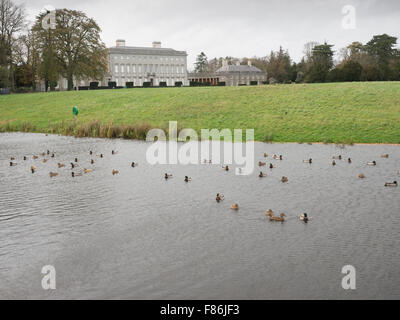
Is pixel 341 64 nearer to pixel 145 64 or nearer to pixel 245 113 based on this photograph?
pixel 245 113

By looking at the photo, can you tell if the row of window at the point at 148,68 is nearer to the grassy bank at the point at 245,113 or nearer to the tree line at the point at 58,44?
the tree line at the point at 58,44

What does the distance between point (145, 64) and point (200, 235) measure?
451 feet

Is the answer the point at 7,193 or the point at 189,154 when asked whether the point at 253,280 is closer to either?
the point at 7,193

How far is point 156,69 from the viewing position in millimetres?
147125

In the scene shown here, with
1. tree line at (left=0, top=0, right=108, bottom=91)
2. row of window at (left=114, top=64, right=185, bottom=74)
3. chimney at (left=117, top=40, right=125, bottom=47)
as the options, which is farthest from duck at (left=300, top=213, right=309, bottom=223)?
chimney at (left=117, top=40, right=125, bottom=47)

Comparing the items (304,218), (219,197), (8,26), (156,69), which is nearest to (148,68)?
(156,69)

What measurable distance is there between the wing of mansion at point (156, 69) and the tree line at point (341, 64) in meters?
14.2

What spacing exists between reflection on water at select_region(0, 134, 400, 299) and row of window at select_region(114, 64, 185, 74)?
121321 millimetres

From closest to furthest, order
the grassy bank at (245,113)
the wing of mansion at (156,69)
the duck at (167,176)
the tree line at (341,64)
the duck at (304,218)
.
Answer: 1. the duck at (304,218)
2. the duck at (167,176)
3. the grassy bank at (245,113)
4. the tree line at (341,64)
5. the wing of mansion at (156,69)

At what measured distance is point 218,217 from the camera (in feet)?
47.2

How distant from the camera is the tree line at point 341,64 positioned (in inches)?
2697

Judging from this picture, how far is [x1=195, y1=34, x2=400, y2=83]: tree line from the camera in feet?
225

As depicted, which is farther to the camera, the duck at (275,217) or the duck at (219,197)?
the duck at (219,197)

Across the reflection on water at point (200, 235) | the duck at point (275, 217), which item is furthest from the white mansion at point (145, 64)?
the duck at point (275, 217)
